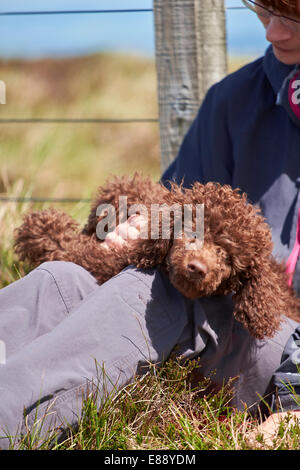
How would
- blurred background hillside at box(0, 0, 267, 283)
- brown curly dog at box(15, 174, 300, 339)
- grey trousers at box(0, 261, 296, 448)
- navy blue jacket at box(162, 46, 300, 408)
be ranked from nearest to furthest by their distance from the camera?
grey trousers at box(0, 261, 296, 448) < brown curly dog at box(15, 174, 300, 339) < navy blue jacket at box(162, 46, 300, 408) < blurred background hillside at box(0, 0, 267, 283)

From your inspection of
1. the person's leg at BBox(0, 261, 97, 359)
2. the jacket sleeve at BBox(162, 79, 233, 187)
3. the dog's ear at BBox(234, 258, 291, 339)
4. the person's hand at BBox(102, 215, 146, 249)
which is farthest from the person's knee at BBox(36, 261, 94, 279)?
the jacket sleeve at BBox(162, 79, 233, 187)

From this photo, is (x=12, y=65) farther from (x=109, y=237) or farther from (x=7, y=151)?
(x=109, y=237)

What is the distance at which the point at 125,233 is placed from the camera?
2127mm

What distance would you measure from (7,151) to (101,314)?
3.51m

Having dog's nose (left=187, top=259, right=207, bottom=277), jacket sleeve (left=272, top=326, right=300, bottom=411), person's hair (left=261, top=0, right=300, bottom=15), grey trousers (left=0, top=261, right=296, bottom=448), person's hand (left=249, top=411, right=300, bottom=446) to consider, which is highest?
person's hair (left=261, top=0, right=300, bottom=15)

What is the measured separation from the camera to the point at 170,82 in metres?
2.89

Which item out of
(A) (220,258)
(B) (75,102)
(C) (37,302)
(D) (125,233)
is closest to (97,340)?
(C) (37,302)

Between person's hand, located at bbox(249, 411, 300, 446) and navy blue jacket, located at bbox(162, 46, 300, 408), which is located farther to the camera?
navy blue jacket, located at bbox(162, 46, 300, 408)

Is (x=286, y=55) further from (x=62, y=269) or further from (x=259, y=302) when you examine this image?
(x=62, y=269)

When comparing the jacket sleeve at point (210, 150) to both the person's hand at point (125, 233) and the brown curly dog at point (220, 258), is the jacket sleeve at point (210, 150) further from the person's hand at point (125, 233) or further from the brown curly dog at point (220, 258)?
the brown curly dog at point (220, 258)

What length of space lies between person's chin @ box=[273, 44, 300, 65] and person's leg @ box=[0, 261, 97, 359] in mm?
1003

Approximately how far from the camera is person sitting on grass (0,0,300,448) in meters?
1.62

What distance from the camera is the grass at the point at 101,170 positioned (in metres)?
1.66

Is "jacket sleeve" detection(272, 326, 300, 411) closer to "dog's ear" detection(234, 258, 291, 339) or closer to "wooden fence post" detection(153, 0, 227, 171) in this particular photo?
"dog's ear" detection(234, 258, 291, 339)
